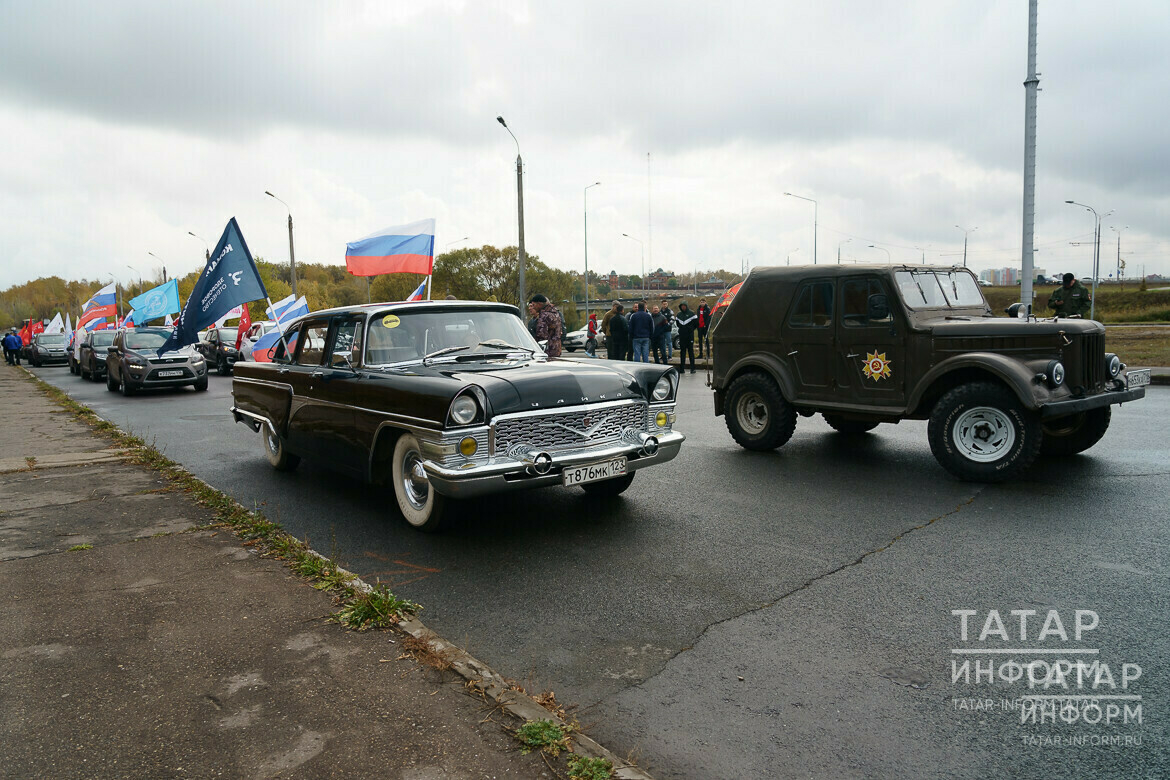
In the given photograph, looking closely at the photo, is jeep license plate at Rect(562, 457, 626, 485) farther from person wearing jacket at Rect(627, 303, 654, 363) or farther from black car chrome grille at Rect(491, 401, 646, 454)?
person wearing jacket at Rect(627, 303, 654, 363)

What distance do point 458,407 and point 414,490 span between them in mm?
1023

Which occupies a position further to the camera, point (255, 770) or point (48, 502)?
point (48, 502)

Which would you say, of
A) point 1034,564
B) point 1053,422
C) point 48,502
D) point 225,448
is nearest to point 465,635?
point 1034,564

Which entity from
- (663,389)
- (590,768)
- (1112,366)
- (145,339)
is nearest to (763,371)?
(663,389)

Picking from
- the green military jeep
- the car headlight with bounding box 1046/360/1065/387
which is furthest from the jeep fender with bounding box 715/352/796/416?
the car headlight with bounding box 1046/360/1065/387

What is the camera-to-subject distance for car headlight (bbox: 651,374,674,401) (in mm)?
6164

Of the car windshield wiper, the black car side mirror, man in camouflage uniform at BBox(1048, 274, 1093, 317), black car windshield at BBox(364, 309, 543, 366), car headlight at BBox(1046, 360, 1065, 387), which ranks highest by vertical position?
man in camouflage uniform at BBox(1048, 274, 1093, 317)

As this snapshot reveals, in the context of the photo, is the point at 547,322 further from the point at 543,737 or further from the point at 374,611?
the point at 543,737

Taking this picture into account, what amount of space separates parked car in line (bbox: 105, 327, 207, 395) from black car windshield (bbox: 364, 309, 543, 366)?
13963 mm

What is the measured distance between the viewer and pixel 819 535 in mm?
5480

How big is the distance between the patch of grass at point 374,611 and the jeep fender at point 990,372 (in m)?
5.25

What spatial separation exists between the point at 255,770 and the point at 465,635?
133 centimetres

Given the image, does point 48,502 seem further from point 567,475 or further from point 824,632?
point 824,632

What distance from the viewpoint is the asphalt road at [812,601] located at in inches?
115
